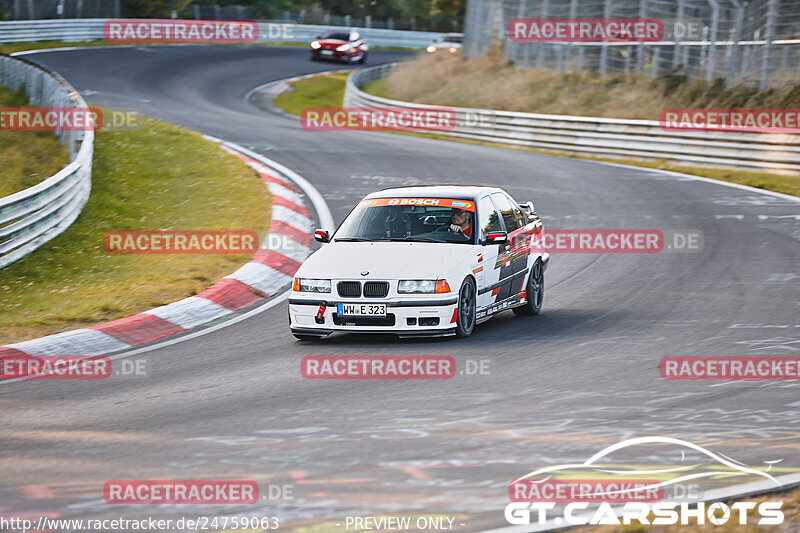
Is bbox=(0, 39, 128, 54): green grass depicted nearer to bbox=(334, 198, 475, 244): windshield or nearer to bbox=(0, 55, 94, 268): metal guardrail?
bbox=(0, 55, 94, 268): metal guardrail

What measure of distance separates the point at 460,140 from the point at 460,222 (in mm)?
19602

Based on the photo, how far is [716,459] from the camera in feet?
21.3

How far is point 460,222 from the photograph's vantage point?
11180 millimetres

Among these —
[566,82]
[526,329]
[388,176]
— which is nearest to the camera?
[526,329]

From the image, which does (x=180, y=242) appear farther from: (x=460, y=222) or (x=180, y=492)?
(x=180, y=492)

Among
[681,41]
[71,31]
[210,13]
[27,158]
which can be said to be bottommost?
[27,158]

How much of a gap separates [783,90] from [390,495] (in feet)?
76.4

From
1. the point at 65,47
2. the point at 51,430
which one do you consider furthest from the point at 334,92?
the point at 51,430

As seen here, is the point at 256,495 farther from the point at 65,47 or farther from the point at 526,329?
the point at 65,47

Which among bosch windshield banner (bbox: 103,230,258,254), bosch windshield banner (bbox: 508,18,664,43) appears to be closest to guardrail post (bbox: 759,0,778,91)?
bosch windshield banner (bbox: 508,18,664,43)

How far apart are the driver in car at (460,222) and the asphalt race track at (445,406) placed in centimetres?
105

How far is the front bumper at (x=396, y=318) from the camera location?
10.0m

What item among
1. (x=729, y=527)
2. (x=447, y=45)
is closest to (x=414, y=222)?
(x=729, y=527)

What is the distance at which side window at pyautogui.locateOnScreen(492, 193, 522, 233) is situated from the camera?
39.0 feet
